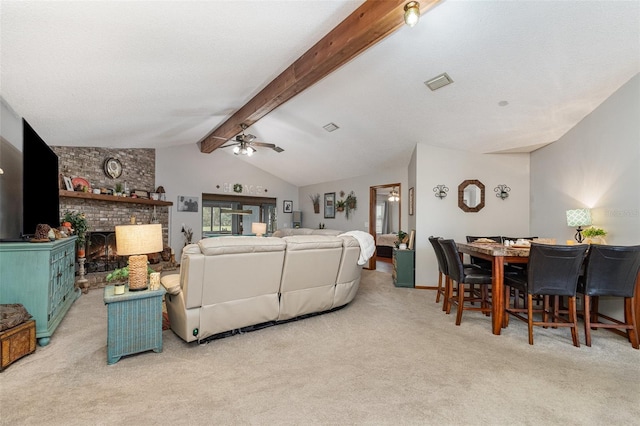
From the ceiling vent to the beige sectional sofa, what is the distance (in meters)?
2.11

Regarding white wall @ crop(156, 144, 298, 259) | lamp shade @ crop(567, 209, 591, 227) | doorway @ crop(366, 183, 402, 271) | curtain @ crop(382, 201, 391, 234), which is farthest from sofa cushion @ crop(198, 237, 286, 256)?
curtain @ crop(382, 201, 391, 234)

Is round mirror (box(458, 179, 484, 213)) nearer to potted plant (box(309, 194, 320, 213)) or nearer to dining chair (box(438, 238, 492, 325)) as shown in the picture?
dining chair (box(438, 238, 492, 325))

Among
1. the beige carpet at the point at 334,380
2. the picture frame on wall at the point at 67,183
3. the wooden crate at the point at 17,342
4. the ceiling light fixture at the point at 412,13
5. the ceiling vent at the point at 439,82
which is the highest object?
the ceiling vent at the point at 439,82

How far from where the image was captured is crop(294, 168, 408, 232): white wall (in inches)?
269

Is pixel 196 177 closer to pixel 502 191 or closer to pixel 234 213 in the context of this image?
pixel 234 213

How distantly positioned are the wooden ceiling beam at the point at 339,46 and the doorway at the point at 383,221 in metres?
3.79

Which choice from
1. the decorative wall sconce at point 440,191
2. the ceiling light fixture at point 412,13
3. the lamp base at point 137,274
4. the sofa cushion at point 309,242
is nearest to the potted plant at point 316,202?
the decorative wall sconce at point 440,191

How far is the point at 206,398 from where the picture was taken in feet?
6.40

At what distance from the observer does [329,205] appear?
8.78 meters

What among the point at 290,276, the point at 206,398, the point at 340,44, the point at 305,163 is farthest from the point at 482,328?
the point at 305,163

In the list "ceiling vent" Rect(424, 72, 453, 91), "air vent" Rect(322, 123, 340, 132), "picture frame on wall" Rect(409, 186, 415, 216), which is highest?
"air vent" Rect(322, 123, 340, 132)

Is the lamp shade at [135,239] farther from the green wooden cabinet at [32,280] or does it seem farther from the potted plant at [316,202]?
the potted plant at [316,202]

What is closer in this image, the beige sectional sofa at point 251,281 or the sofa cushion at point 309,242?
the beige sectional sofa at point 251,281

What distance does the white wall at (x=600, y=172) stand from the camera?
3215mm
